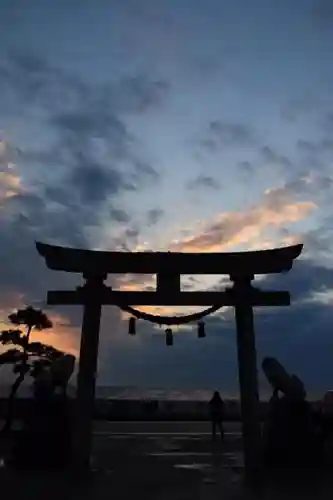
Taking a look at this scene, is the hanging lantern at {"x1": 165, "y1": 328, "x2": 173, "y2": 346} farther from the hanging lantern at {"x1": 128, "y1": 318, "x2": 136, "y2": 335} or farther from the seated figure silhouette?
the seated figure silhouette

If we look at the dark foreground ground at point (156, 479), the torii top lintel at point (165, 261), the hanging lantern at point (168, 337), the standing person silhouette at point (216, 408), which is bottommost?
the dark foreground ground at point (156, 479)

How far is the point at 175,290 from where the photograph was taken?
15406mm

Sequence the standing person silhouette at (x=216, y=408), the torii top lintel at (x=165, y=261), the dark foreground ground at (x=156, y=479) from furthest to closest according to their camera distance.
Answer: the standing person silhouette at (x=216, y=408), the torii top lintel at (x=165, y=261), the dark foreground ground at (x=156, y=479)

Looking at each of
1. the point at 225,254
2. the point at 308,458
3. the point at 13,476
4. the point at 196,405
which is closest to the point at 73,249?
the point at 225,254

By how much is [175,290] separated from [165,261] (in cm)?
75

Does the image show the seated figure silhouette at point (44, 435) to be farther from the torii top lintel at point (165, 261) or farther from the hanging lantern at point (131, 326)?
the torii top lintel at point (165, 261)

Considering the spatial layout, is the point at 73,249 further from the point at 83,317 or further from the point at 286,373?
the point at 286,373

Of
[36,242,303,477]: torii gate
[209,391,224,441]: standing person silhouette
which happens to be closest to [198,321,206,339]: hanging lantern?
[36,242,303,477]: torii gate

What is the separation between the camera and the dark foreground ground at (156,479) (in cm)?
1130

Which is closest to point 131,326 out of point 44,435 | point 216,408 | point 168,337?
point 168,337

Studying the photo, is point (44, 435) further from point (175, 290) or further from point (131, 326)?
point (175, 290)

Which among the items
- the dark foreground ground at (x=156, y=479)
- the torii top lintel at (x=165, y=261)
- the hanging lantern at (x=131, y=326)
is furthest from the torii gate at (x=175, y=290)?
the dark foreground ground at (x=156, y=479)

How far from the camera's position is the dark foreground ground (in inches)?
445

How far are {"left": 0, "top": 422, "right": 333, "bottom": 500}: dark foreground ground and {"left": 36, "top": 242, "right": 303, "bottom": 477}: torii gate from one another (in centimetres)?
181
